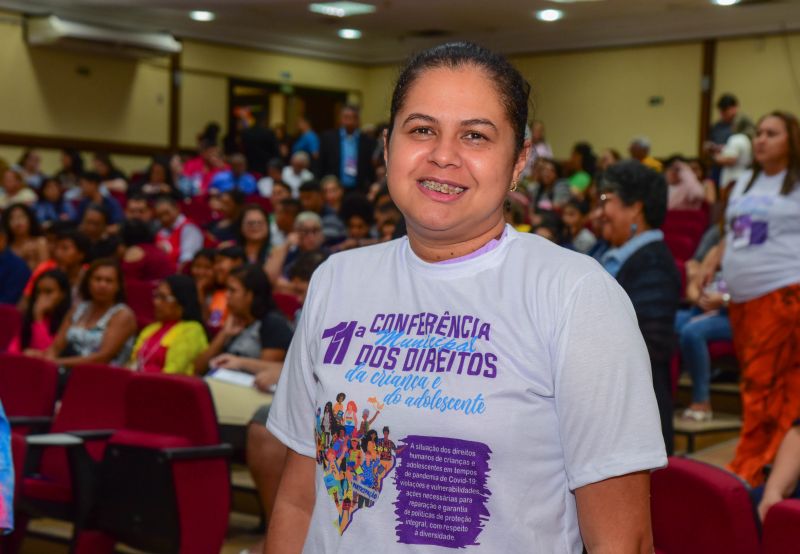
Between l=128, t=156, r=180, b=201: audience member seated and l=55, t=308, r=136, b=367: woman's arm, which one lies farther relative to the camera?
l=128, t=156, r=180, b=201: audience member seated

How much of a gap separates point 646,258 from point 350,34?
12.2 meters

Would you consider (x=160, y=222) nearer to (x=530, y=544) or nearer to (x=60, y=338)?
(x=60, y=338)

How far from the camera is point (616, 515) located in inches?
43.8

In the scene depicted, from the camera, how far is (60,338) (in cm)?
524

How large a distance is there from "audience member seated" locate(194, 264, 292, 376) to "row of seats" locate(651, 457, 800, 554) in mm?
2457

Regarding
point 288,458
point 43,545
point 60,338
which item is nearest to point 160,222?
point 60,338

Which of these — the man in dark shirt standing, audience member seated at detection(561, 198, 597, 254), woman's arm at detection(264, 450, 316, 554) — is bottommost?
woman's arm at detection(264, 450, 316, 554)

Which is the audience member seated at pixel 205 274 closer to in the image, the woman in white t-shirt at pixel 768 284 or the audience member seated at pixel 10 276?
the audience member seated at pixel 10 276

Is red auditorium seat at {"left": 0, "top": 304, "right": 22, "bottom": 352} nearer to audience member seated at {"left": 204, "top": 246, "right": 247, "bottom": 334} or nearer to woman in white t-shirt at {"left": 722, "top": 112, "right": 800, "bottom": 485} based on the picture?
audience member seated at {"left": 204, "top": 246, "right": 247, "bottom": 334}

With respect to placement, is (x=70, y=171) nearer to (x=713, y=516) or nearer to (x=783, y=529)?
(x=713, y=516)

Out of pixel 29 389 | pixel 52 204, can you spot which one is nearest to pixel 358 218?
pixel 29 389

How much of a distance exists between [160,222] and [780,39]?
23.9ft

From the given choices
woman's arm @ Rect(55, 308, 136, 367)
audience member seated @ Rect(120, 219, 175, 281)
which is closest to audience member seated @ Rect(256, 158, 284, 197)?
audience member seated @ Rect(120, 219, 175, 281)

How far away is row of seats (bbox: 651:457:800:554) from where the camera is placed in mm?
1682
